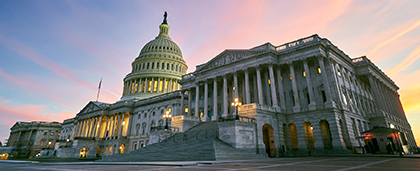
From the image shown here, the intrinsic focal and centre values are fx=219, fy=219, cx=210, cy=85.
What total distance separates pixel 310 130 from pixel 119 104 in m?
58.7

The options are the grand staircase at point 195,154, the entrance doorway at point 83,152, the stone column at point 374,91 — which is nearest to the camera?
the grand staircase at point 195,154

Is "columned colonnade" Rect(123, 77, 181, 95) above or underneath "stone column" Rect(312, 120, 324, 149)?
above

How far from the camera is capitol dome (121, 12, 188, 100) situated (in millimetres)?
87375

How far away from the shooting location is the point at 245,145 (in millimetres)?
25844

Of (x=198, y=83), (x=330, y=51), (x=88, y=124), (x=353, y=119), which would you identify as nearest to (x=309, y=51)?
(x=330, y=51)

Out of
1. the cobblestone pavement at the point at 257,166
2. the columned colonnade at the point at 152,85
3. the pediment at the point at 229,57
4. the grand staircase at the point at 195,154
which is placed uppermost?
the columned colonnade at the point at 152,85

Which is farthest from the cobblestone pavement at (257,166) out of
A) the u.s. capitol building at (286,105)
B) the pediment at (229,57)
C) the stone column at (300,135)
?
the pediment at (229,57)

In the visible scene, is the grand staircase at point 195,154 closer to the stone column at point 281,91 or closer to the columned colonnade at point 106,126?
the stone column at point 281,91

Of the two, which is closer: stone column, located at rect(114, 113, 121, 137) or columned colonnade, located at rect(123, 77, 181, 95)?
stone column, located at rect(114, 113, 121, 137)

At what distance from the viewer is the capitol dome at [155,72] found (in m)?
87.4

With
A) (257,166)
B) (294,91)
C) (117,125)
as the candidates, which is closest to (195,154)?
(257,166)

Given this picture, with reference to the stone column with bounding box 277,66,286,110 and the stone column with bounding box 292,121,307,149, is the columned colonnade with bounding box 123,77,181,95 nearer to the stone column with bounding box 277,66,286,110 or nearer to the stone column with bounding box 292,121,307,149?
the stone column with bounding box 277,66,286,110

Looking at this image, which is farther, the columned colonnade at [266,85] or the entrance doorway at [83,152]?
the entrance doorway at [83,152]

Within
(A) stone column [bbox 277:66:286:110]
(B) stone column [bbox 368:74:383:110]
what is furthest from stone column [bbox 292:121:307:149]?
(B) stone column [bbox 368:74:383:110]
